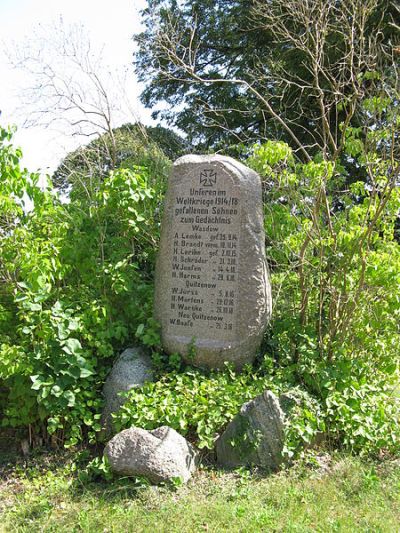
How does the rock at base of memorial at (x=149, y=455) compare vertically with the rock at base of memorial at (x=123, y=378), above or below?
below

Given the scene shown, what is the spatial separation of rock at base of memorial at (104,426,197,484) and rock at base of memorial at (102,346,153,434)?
2.39ft

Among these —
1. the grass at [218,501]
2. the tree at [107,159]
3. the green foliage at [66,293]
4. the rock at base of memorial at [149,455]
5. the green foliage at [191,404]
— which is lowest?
the grass at [218,501]

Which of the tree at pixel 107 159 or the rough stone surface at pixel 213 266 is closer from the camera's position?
the rough stone surface at pixel 213 266

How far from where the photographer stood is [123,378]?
17.0 feet

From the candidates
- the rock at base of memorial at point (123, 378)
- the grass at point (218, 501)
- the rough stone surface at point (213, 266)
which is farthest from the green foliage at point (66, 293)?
the grass at point (218, 501)

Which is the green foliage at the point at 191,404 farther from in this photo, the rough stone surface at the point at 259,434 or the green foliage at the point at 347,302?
the green foliage at the point at 347,302

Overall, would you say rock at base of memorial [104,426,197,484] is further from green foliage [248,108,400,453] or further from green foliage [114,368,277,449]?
green foliage [248,108,400,453]

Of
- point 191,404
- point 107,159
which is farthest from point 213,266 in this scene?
point 107,159

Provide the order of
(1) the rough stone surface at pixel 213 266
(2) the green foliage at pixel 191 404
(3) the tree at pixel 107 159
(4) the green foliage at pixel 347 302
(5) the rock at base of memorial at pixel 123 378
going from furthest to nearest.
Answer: (3) the tree at pixel 107 159
(1) the rough stone surface at pixel 213 266
(5) the rock at base of memorial at pixel 123 378
(4) the green foliage at pixel 347 302
(2) the green foliage at pixel 191 404

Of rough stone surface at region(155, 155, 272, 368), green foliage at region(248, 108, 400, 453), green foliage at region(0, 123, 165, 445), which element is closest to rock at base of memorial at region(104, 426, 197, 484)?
green foliage at region(0, 123, 165, 445)

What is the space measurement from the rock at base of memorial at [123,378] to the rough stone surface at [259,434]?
108cm

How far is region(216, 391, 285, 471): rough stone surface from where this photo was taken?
4.43 m

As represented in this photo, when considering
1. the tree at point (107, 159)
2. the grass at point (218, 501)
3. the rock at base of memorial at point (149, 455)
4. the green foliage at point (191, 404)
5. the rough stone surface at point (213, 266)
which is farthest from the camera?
the tree at point (107, 159)

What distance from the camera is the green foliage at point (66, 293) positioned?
15.3ft
